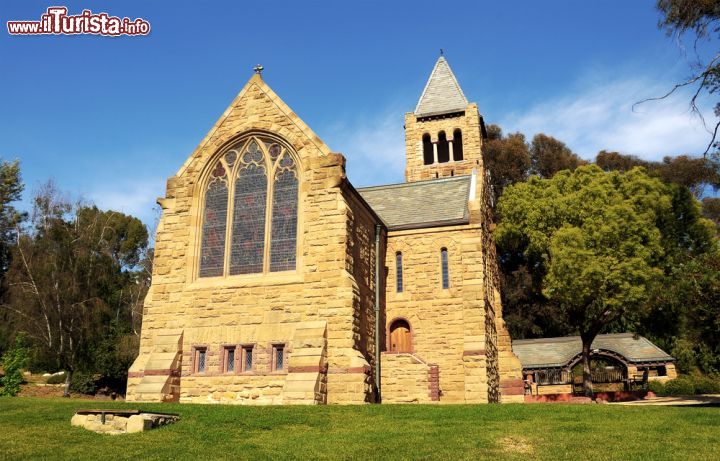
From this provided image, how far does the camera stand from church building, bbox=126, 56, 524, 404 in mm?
18938

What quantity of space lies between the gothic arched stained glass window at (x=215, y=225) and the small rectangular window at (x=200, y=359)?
260cm

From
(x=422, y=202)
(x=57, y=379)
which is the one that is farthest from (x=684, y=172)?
(x=57, y=379)

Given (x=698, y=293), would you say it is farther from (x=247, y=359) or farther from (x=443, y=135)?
(x=443, y=135)

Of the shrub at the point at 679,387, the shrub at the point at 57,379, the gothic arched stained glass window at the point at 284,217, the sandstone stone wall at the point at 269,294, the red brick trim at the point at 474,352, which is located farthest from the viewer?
the shrub at the point at 57,379

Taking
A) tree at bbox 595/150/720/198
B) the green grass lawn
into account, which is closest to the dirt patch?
the green grass lawn

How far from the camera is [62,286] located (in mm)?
36906

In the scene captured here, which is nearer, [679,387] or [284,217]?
[284,217]

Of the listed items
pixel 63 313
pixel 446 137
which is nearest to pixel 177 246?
pixel 63 313

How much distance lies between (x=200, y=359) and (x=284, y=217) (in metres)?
5.45

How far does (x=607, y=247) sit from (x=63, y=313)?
30.8 m

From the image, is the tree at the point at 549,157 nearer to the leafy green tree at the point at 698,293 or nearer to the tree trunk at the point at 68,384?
the leafy green tree at the point at 698,293

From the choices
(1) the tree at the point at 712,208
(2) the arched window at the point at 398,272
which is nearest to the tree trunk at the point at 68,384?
(2) the arched window at the point at 398,272

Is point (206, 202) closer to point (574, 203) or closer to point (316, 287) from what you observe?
point (316, 287)

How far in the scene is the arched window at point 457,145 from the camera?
45156mm
